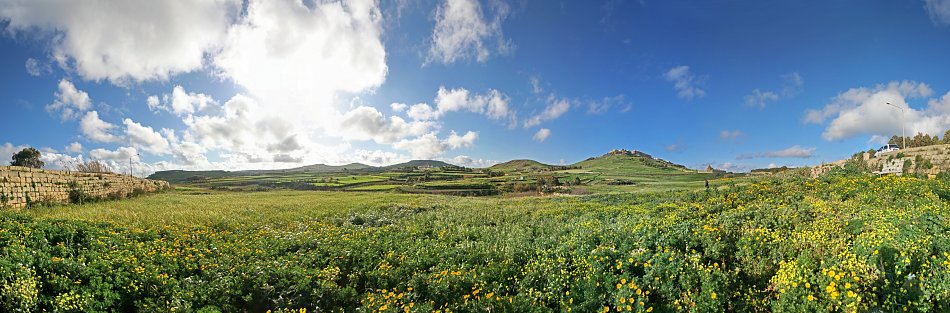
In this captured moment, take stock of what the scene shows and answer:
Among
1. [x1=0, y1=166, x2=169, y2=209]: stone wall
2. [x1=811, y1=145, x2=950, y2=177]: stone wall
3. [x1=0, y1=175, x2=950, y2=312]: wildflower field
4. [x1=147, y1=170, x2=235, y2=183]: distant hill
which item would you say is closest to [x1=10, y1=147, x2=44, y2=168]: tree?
[x1=0, y1=166, x2=169, y2=209]: stone wall

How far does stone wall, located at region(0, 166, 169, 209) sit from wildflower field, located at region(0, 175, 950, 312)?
1247 centimetres

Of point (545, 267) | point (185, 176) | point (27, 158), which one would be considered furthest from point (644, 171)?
point (185, 176)

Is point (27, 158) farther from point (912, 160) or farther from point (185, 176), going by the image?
point (185, 176)

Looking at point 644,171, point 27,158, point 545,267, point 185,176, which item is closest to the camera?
point 545,267

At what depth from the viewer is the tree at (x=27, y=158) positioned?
47.0 metres

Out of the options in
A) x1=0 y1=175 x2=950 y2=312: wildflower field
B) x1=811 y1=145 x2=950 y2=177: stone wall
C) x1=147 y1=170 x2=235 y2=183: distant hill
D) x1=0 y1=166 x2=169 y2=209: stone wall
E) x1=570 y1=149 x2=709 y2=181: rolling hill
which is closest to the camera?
x1=0 y1=175 x2=950 y2=312: wildflower field

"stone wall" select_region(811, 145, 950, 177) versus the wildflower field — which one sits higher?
"stone wall" select_region(811, 145, 950, 177)

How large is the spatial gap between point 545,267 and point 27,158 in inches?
2816

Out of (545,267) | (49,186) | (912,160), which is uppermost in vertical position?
(912,160)

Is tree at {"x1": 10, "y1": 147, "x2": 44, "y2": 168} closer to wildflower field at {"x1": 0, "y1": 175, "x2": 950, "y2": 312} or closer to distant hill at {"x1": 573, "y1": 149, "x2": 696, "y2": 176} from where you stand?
wildflower field at {"x1": 0, "y1": 175, "x2": 950, "y2": 312}

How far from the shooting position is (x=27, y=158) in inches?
1863

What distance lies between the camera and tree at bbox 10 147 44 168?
154 feet

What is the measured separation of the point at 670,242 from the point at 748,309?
2.00 meters

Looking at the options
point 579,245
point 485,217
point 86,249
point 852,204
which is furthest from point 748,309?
point 86,249
